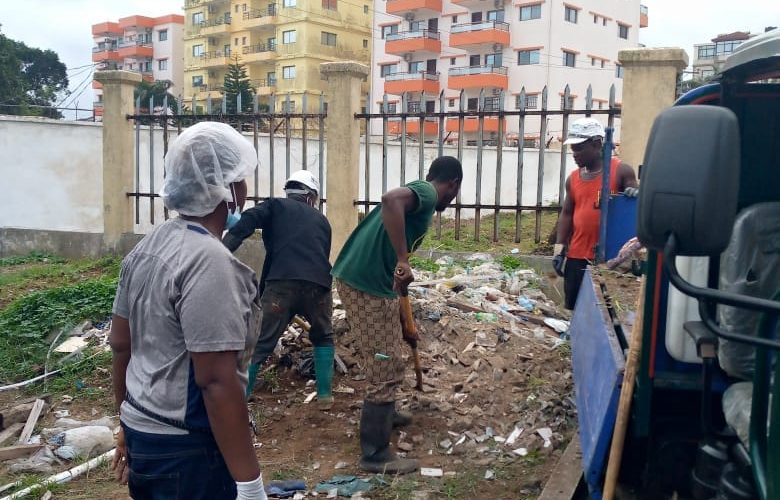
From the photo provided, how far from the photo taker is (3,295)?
29.5 ft

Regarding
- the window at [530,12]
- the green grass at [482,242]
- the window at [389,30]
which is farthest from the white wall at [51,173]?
the window at [389,30]

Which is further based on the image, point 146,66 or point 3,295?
point 146,66

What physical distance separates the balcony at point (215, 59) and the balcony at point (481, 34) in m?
20.4

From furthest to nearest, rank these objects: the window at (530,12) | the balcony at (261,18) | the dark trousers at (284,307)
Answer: the balcony at (261,18)
the window at (530,12)
the dark trousers at (284,307)

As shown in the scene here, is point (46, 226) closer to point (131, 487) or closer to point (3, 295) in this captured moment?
point (3, 295)

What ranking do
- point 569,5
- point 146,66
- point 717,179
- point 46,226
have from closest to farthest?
point 717,179 < point 46,226 < point 569,5 < point 146,66

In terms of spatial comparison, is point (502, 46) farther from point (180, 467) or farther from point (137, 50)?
point (180, 467)

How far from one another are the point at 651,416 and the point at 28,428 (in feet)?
15.7

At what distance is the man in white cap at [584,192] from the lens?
5.11m

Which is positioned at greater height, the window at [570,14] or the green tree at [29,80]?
the window at [570,14]

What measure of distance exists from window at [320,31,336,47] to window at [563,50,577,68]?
18061 millimetres

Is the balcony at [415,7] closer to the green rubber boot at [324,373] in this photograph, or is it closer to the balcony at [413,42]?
the balcony at [413,42]

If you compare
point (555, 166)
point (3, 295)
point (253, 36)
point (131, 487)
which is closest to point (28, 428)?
point (131, 487)

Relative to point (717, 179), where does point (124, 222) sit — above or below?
below
